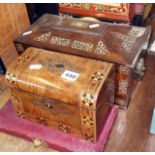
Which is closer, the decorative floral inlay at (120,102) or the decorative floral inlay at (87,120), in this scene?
the decorative floral inlay at (87,120)

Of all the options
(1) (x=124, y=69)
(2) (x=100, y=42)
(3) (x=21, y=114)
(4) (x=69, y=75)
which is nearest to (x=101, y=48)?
(2) (x=100, y=42)

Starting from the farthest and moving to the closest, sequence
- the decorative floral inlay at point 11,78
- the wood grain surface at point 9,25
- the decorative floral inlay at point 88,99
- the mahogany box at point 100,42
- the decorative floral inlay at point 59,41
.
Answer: the wood grain surface at point 9,25 → the decorative floral inlay at point 59,41 → the mahogany box at point 100,42 → the decorative floral inlay at point 11,78 → the decorative floral inlay at point 88,99

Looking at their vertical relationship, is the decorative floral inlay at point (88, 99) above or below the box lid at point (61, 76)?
below

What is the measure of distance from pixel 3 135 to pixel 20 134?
0.12 meters

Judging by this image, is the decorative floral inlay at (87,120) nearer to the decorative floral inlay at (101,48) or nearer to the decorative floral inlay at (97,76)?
the decorative floral inlay at (97,76)

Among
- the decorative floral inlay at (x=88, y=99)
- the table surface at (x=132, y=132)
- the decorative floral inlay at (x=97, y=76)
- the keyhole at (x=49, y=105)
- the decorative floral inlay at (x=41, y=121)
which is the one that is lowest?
the table surface at (x=132, y=132)

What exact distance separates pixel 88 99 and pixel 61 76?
Result: 17 centimetres

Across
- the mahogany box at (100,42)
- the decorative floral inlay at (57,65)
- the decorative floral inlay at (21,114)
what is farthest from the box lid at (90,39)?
the decorative floral inlay at (21,114)

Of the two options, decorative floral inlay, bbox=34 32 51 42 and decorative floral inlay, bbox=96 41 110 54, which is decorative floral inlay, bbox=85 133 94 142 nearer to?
decorative floral inlay, bbox=96 41 110 54

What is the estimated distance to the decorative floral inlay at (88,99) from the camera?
103 centimetres

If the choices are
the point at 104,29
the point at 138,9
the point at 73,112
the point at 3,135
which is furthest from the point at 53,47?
the point at 138,9


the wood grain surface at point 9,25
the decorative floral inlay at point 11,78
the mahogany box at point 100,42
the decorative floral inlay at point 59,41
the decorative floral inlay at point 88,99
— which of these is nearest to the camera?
the decorative floral inlay at point 88,99

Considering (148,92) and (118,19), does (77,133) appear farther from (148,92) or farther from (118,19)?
(118,19)

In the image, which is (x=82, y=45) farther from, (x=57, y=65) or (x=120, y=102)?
(x=120, y=102)
